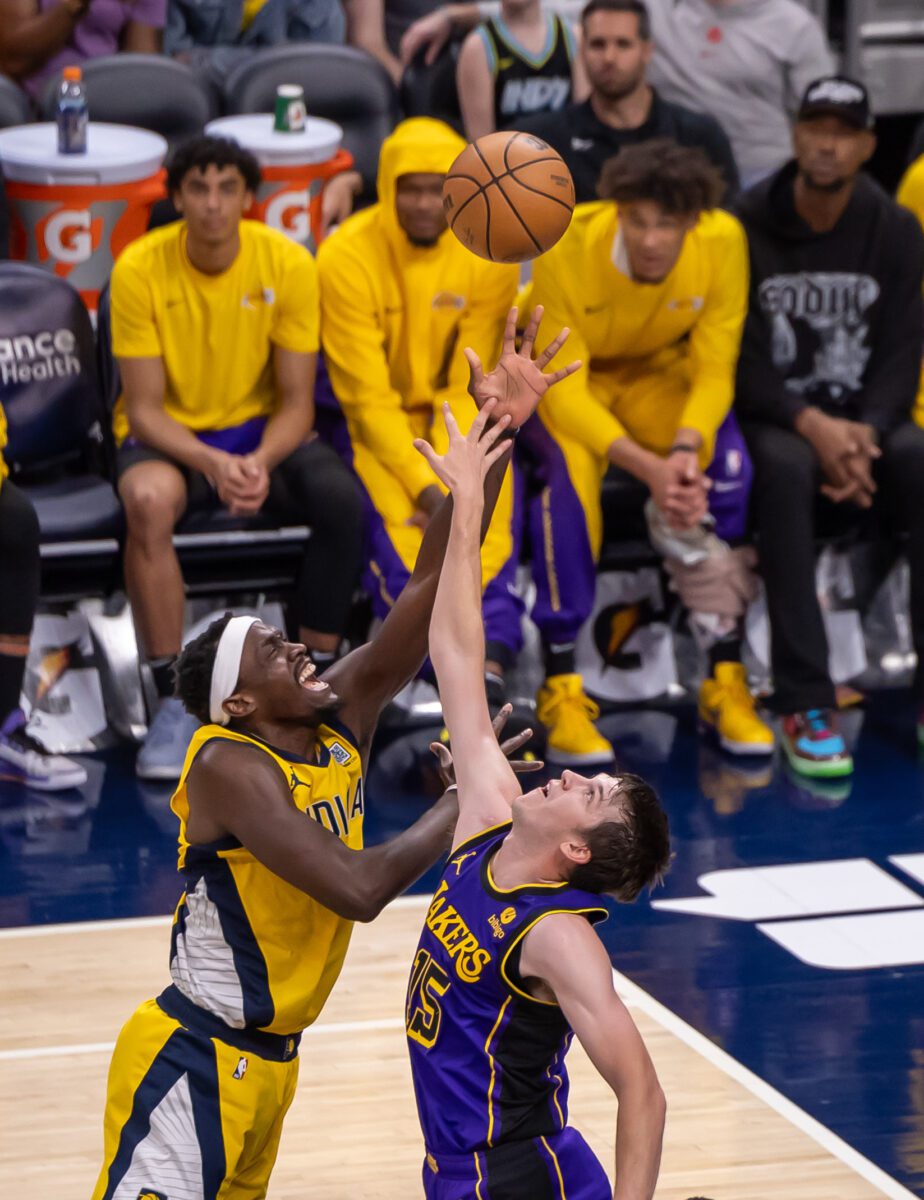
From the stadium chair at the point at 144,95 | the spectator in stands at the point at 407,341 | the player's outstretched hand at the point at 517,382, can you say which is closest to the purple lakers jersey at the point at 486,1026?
the player's outstretched hand at the point at 517,382

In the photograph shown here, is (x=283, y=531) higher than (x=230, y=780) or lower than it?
lower

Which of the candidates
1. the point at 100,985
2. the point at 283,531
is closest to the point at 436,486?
the point at 283,531

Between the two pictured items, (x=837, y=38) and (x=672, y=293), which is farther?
(x=837, y=38)

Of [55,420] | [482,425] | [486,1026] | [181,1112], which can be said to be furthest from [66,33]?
[486,1026]

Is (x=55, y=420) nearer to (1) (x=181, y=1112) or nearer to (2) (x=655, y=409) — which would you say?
(2) (x=655, y=409)

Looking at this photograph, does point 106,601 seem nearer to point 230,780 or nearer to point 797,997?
point 797,997

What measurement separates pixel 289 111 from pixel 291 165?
0.21m

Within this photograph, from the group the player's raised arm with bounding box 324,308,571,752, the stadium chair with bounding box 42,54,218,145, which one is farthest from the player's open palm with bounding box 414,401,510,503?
the stadium chair with bounding box 42,54,218,145

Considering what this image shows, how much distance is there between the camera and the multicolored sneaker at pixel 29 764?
6656 millimetres

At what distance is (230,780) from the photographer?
11.2 feet

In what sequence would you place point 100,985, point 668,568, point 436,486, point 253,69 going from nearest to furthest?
point 100,985
point 436,486
point 668,568
point 253,69

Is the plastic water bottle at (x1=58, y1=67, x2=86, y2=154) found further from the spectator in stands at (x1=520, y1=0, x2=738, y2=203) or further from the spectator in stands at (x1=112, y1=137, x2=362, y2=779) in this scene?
the spectator in stands at (x1=520, y1=0, x2=738, y2=203)

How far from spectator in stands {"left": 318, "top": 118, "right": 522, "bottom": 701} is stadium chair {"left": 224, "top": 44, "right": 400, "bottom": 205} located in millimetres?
1421

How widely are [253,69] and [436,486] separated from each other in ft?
7.79
